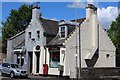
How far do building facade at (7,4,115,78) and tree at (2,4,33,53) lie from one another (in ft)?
56.5

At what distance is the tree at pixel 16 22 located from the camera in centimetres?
5497

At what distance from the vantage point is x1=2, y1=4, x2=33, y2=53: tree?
5497 cm

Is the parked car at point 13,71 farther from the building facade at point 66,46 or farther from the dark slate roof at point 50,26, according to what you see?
the dark slate roof at point 50,26

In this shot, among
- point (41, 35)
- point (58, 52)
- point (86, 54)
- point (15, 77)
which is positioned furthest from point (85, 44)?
point (15, 77)

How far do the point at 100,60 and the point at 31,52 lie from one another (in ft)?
28.5

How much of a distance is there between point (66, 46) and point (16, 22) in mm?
25813

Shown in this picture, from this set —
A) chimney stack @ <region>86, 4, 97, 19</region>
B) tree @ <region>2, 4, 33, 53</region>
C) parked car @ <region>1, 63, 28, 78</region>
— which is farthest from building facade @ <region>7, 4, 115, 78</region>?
tree @ <region>2, 4, 33, 53</region>

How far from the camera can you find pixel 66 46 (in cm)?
3192

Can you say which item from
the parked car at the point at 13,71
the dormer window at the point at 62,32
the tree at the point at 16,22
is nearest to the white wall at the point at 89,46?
the dormer window at the point at 62,32

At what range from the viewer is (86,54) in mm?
33938

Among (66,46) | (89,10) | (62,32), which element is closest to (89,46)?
(62,32)

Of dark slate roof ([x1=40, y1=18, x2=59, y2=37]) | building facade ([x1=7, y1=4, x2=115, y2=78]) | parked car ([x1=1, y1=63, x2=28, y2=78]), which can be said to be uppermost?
dark slate roof ([x1=40, y1=18, x2=59, y2=37])

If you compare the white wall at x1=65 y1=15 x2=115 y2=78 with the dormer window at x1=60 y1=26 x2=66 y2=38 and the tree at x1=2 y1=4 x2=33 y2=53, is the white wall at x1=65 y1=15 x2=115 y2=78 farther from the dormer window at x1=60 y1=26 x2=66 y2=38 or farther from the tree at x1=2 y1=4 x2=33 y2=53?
the tree at x1=2 y1=4 x2=33 y2=53

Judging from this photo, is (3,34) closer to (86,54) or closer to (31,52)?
(31,52)
